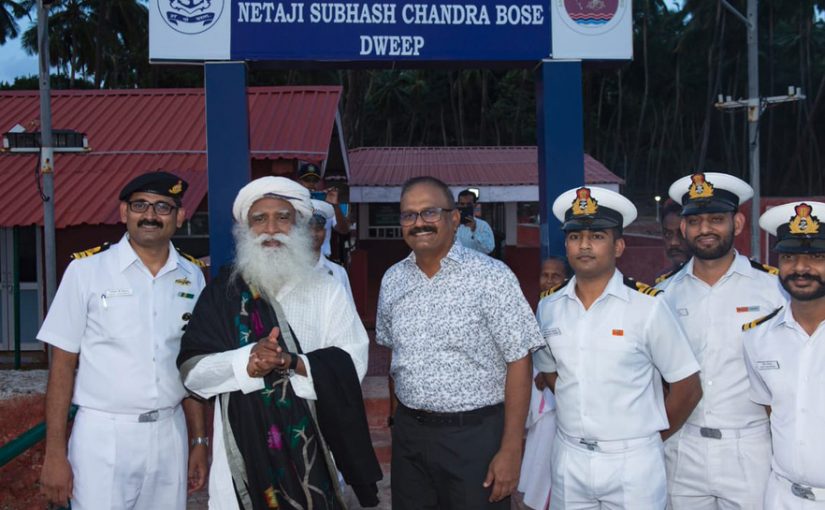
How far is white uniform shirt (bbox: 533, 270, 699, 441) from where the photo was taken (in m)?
2.76

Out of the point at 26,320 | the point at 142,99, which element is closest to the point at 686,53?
the point at 142,99

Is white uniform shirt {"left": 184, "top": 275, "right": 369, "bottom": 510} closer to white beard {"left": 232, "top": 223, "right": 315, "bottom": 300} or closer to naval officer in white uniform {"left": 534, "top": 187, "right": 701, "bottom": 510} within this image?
white beard {"left": 232, "top": 223, "right": 315, "bottom": 300}

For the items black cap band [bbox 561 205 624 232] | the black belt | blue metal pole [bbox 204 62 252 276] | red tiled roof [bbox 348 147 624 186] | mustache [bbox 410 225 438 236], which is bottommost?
the black belt

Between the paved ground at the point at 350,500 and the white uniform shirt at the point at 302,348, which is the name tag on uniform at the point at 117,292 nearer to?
the white uniform shirt at the point at 302,348

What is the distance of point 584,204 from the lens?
296 cm

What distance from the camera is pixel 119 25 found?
113ft

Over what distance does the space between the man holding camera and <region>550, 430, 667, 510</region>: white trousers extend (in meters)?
5.34

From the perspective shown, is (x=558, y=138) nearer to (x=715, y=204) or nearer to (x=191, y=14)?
(x=715, y=204)

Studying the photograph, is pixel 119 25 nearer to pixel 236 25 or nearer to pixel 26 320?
pixel 26 320

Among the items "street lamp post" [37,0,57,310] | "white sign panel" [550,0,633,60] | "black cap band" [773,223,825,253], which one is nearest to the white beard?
"black cap band" [773,223,825,253]

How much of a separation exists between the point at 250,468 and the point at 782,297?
2.34 meters

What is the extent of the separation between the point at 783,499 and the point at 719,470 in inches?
13.3

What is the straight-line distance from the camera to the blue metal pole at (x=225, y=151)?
4590 mm

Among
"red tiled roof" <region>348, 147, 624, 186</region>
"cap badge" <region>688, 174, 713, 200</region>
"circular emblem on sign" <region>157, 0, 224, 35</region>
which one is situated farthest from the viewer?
"red tiled roof" <region>348, 147, 624, 186</region>
